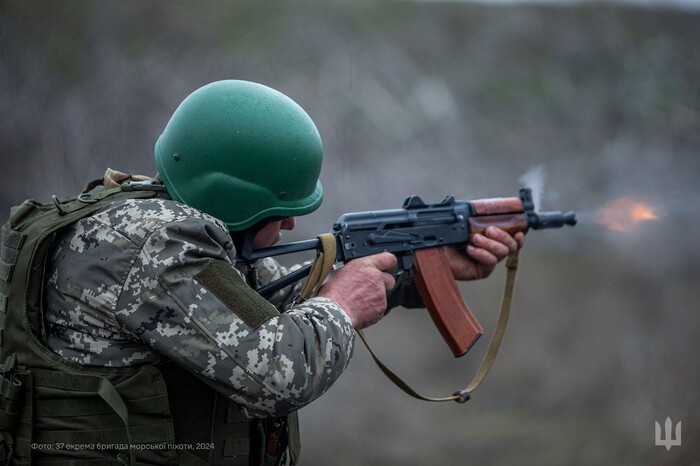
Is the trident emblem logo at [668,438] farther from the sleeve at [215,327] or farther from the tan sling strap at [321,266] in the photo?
the sleeve at [215,327]

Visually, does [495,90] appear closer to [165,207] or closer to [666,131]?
[666,131]

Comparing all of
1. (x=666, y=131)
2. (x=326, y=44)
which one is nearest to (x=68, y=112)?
(x=326, y=44)

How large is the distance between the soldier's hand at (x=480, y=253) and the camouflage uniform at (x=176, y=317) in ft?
3.88

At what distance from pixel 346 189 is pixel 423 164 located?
0.75 metres

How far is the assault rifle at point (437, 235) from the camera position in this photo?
3.03 metres

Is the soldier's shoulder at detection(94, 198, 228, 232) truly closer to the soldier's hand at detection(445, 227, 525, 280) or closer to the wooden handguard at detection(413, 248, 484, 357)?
the wooden handguard at detection(413, 248, 484, 357)

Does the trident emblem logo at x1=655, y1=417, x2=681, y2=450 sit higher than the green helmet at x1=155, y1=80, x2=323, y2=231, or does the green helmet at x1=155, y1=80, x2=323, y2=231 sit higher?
the green helmet at x1=155, y1=80, x2=323, y2=231

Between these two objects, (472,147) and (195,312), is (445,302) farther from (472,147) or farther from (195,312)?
(472,147)

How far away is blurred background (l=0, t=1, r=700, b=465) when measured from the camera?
5578 mm

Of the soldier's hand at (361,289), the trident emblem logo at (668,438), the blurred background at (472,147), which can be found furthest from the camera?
the trident emblem logo at (668,438)

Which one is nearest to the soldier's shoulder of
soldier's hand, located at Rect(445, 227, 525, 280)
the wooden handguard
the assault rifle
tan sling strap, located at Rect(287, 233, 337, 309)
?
tan sling strap, located at Rect(287, 233, 337, 309)

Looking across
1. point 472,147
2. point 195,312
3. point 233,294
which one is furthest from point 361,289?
point 472,147

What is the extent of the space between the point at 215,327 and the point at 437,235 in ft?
4.55

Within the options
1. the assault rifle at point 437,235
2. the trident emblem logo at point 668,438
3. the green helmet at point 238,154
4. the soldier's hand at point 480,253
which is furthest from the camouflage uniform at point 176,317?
the trident emblem logo at point 668,438
